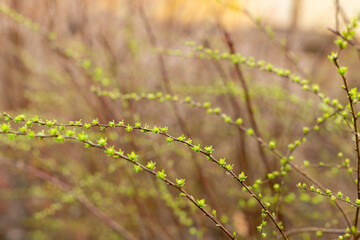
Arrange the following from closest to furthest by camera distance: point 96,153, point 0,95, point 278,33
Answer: point 96,153 < point 0,95 < point 278,33

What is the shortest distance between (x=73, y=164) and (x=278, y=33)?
11.0ft

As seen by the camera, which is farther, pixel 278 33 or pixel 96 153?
pixel 278 33

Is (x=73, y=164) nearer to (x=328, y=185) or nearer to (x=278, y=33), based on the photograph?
(x=328, y=185)

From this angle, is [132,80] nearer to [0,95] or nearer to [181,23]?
[181,23]

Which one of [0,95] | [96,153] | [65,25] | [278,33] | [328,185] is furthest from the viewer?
[278,33]

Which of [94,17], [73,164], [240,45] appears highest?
[240,45]

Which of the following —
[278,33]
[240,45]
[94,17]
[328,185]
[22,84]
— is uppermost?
[278,33]

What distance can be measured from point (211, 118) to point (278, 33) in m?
2.11

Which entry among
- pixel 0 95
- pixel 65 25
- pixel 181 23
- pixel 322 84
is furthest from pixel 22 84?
pixel 322 84

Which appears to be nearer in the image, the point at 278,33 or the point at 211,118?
the point at 211,118

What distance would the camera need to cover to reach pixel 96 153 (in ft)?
11.9

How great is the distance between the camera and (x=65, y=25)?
12.8 feet

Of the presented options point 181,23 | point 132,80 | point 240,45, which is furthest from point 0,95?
point 240,45

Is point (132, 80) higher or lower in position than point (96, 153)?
higher
